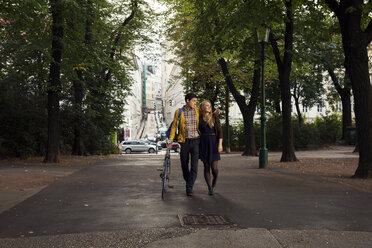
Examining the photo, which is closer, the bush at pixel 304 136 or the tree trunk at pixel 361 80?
the tree trunk at pixel 361 80

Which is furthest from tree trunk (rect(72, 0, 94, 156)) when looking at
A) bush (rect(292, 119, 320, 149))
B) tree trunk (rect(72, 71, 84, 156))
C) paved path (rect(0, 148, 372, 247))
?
bush (rect(292, 119, 320, 149))

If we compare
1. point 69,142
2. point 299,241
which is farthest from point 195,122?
point 69,142

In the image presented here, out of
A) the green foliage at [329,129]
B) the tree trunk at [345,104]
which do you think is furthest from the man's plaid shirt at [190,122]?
the tree trunk at [345,104]

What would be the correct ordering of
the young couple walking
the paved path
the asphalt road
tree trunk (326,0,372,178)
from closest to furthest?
the paved path
the asphalt road
the young couple walking
tree trunk (326,0,372,178)

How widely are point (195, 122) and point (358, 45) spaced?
5.70 metres

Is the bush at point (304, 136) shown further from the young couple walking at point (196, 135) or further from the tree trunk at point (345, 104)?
the young couple walking at point (196, 135)

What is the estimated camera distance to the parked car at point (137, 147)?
1960 inches

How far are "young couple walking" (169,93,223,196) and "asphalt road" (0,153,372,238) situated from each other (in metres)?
0.63

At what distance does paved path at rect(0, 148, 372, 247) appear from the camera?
196 inches

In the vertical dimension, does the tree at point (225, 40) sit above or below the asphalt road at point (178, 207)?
above

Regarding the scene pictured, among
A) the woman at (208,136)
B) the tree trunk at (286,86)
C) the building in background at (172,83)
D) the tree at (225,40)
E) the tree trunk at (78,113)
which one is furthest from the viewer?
the building in background at (172,83)

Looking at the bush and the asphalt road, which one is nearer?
the asphalt road

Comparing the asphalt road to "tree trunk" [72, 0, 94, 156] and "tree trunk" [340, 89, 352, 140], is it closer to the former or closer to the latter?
"tree trunk" [72, 0, 94, 156]

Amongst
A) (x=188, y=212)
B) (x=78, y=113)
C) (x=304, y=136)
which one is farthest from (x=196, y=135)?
(x=304, y=136)
